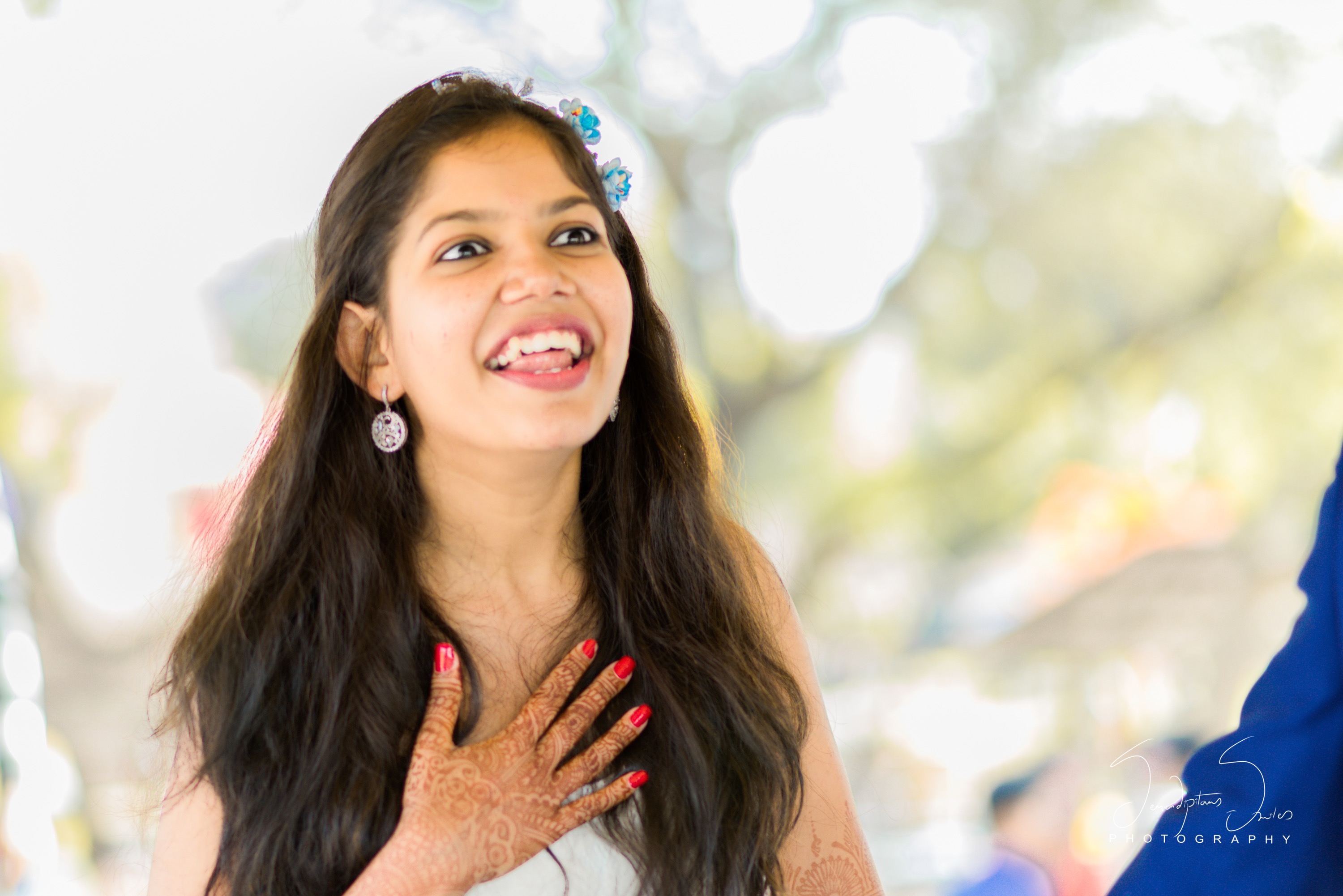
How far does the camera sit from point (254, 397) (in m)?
3.93

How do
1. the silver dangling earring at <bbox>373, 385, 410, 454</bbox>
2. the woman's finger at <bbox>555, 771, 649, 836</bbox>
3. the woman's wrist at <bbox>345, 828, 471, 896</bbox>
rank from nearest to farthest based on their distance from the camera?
1. the woman's wrist at <bbox>345, 828, 471, 896</bbox>
2. the woman's finger at <bbox>555, 771, 649, 836</bbox>
3. the silver dangling earring at <bbox>373, 385, 410, 454</bbox>

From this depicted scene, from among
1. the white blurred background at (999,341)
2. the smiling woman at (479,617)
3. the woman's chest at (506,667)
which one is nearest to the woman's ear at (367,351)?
the smiling woman at (479,617)

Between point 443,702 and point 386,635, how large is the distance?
14cm

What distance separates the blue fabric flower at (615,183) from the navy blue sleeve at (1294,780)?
108cm

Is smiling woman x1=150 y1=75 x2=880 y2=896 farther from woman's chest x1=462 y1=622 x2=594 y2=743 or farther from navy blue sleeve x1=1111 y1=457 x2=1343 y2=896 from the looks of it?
navy blue sleeve x1=1111 y1=457 x2=1343 y2=896

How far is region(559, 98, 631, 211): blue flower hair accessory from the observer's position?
68.7 inches

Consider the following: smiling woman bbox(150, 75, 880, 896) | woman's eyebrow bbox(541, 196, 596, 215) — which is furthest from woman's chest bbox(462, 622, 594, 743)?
woman's eyebrow bbox(541, 196, 596, 215)

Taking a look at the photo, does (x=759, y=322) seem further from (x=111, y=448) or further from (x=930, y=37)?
(x=111, y=448)

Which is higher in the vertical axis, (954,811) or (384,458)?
(384,458)

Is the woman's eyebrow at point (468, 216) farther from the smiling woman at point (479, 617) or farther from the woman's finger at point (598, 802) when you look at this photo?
the woman's finger at point (598, 802)

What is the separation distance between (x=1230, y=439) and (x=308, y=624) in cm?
405

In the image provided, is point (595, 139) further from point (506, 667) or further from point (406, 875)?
point (406, 875)

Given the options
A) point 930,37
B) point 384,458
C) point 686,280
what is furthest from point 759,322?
point 384,458

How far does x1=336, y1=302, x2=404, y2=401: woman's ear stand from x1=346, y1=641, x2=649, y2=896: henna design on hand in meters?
0.42
